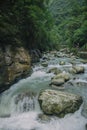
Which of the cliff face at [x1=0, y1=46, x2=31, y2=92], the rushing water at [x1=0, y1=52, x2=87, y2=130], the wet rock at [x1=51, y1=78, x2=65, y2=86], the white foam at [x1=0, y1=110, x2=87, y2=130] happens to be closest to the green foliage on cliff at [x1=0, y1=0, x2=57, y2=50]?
the cliff face at [x1=0, y1=46, x2=31, y2=92]

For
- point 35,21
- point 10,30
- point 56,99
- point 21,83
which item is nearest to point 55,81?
point 21,83

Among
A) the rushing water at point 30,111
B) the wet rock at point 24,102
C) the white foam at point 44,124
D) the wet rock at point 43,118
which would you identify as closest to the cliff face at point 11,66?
the rushing water at point 30,111

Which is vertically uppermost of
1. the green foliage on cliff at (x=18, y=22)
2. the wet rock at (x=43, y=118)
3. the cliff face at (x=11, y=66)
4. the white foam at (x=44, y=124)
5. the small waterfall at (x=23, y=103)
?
the green foliage on cliff at (x=18, y=22)

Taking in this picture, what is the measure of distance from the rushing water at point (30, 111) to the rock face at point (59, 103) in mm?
214

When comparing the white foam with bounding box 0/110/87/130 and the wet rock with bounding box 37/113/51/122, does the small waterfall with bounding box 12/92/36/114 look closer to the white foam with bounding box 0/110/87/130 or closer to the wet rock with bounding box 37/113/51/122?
the white foam with bounding box 0/110/87/130

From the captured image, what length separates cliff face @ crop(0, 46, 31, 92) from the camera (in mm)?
11435

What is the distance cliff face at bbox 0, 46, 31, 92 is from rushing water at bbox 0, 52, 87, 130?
18.6 inches

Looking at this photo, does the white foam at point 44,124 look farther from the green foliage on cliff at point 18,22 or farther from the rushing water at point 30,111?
the green foliage on cliff at point 18,22

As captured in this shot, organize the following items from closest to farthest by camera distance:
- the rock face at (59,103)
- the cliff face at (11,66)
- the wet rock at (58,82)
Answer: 1. the rock face at (59,103)
2. the cliff face at (11,66)
3. the wet rock at (58,82)

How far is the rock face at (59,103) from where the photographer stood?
8.95 meters

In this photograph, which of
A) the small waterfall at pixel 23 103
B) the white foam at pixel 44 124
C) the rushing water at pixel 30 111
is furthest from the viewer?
the small waterfall at pixel 23 103

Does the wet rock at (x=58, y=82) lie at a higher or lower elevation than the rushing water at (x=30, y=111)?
higher

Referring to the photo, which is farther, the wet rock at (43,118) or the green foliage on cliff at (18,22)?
the green foliage on cliff at (18,22)

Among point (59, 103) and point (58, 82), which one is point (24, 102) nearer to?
point (59, 103)
